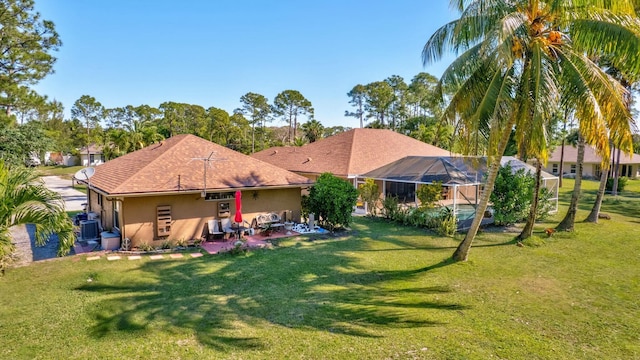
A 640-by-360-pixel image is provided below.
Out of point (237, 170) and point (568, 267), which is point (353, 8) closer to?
point (237, 170)

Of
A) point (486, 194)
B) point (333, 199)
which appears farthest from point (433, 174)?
point (486, 194)

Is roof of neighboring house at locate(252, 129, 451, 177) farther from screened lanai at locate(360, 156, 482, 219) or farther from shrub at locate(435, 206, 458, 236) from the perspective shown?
shrub at locate(435, 206, 458, 236)

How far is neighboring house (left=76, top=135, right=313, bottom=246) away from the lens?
43.9ft

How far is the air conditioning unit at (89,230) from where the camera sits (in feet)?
48.7

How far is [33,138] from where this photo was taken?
25453 millimetres

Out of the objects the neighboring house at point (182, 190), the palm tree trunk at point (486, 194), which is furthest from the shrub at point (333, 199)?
the palm tree trunk at point (486, 194)

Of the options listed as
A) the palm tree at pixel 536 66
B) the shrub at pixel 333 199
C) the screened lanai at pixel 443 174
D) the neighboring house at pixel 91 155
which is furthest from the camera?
the neighboring house at pixel 91 155

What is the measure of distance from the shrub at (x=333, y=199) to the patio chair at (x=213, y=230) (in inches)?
178

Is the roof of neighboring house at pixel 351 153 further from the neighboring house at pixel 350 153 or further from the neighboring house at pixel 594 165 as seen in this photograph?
the neighboring house at pixel 594 165

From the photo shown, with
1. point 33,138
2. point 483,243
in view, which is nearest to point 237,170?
point 483,243

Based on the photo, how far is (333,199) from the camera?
53.3ft

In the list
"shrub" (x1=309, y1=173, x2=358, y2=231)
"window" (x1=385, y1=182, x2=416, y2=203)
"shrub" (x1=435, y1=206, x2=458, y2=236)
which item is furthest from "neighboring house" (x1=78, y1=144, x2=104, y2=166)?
"shrub" (x1=435, y1=206, x2=458, y2=236)

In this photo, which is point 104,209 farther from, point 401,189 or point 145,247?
point 401,189

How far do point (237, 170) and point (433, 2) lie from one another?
10.4 meters
